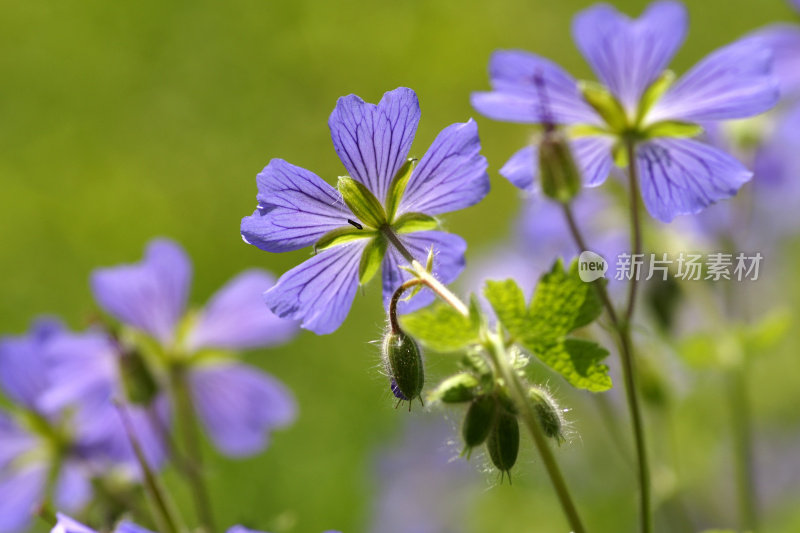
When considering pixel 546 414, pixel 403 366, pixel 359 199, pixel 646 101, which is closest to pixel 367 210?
pixel 359 199

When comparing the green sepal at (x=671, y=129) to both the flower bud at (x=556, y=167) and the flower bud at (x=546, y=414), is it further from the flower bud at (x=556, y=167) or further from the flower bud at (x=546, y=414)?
the flower bud at (x=546, y=414)

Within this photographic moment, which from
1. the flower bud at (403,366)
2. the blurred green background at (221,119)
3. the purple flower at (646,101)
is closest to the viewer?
the flower bud at (403,366)

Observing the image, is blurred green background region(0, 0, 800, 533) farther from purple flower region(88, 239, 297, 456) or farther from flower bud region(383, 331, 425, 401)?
flower bud region(383, 331, 425, 401)

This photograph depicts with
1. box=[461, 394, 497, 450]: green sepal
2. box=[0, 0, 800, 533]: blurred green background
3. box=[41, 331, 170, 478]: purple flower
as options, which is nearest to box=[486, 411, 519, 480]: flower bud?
box=[461, 394, 497, 450]: green sepal

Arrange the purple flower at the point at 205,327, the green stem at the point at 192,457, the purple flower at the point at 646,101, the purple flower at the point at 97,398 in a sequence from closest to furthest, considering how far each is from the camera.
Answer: the purple flower at the point at 646,101 < the green stem at the point at 192,457 < the purple flower at the point at 97,398 < the purple flower at the point at 205,327

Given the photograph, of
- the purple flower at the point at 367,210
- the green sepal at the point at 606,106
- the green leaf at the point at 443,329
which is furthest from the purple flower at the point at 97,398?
the green sepal at the point at 606,106

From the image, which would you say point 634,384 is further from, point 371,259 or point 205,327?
point 205,327
